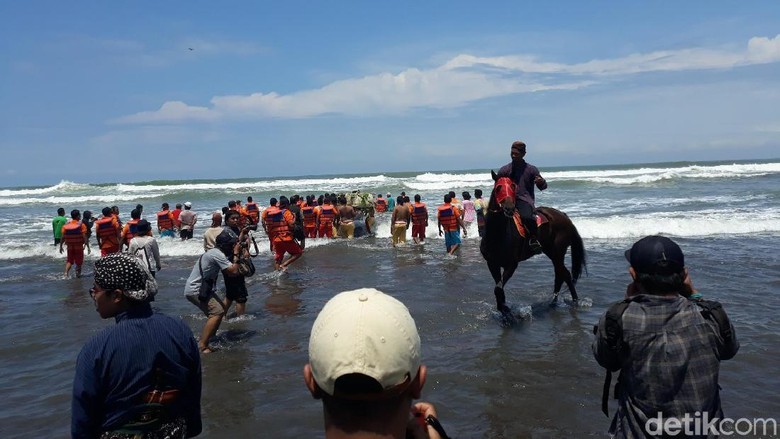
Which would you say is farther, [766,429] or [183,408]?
[766,429]

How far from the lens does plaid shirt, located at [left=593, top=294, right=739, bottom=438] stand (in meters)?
2.70

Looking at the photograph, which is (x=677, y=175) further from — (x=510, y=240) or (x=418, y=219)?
(x=510, y=240)

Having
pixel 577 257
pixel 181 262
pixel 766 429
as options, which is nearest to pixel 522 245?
pixel 577 257

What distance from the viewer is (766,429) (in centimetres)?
446

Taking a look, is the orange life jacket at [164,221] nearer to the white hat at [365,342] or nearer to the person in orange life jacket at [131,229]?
the person in orange life jacket at [131,229]

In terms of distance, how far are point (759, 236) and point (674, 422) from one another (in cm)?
1539

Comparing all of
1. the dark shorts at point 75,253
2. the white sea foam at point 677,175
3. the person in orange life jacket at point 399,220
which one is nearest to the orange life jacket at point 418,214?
the person in orange life jacket at point 399,220

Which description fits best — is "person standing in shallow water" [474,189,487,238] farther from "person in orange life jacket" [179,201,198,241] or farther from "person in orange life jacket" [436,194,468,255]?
"person in orange life jacket" [179,201,198,241]

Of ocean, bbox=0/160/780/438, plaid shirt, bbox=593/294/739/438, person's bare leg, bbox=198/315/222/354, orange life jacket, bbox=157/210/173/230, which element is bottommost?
ocean, bbox=0/160/780/438

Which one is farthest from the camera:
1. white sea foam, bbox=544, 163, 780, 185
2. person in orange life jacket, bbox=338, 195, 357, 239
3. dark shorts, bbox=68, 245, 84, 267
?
white sea foam, bbox=544, 163, 780, 185

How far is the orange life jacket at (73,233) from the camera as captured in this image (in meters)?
13.0

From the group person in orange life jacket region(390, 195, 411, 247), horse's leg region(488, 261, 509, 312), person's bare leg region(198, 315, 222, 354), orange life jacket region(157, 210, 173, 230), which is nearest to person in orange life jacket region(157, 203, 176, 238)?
orange life jacket region(157, 210, 173, 230)

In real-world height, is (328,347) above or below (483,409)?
above

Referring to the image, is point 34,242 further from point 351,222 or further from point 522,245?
point 522,245
